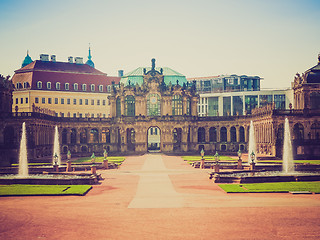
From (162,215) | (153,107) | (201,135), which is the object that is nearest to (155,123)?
(153,107)

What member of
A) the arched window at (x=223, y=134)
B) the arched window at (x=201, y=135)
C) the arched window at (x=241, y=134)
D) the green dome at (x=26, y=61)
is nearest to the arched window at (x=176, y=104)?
the arched window at (x=201, y=135)

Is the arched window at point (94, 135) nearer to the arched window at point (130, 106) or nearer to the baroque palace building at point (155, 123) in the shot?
the baroque palace building at point (155, 123)

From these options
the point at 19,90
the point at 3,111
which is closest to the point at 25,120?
the point at 3,111

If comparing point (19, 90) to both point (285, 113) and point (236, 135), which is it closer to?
point (236, 135)

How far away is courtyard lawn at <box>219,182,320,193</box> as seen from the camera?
4688cm

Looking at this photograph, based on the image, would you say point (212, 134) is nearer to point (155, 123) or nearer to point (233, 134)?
point (233, 134)

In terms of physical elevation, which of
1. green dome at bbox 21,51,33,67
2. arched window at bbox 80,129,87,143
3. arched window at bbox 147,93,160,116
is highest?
green dome at bbox 21,51,33,67

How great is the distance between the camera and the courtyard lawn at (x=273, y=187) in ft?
154

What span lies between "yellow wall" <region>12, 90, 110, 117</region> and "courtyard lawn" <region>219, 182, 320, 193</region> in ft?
311

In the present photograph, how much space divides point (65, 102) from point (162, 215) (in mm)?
108945

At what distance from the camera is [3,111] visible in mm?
101500

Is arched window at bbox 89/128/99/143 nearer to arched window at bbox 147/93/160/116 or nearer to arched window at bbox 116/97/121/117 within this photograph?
arched window at bbox 116/97/121/117

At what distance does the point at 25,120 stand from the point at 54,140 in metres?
18.5

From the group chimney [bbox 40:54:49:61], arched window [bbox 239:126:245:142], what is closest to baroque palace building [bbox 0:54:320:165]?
arched window [bbox 239:126:245:142]
